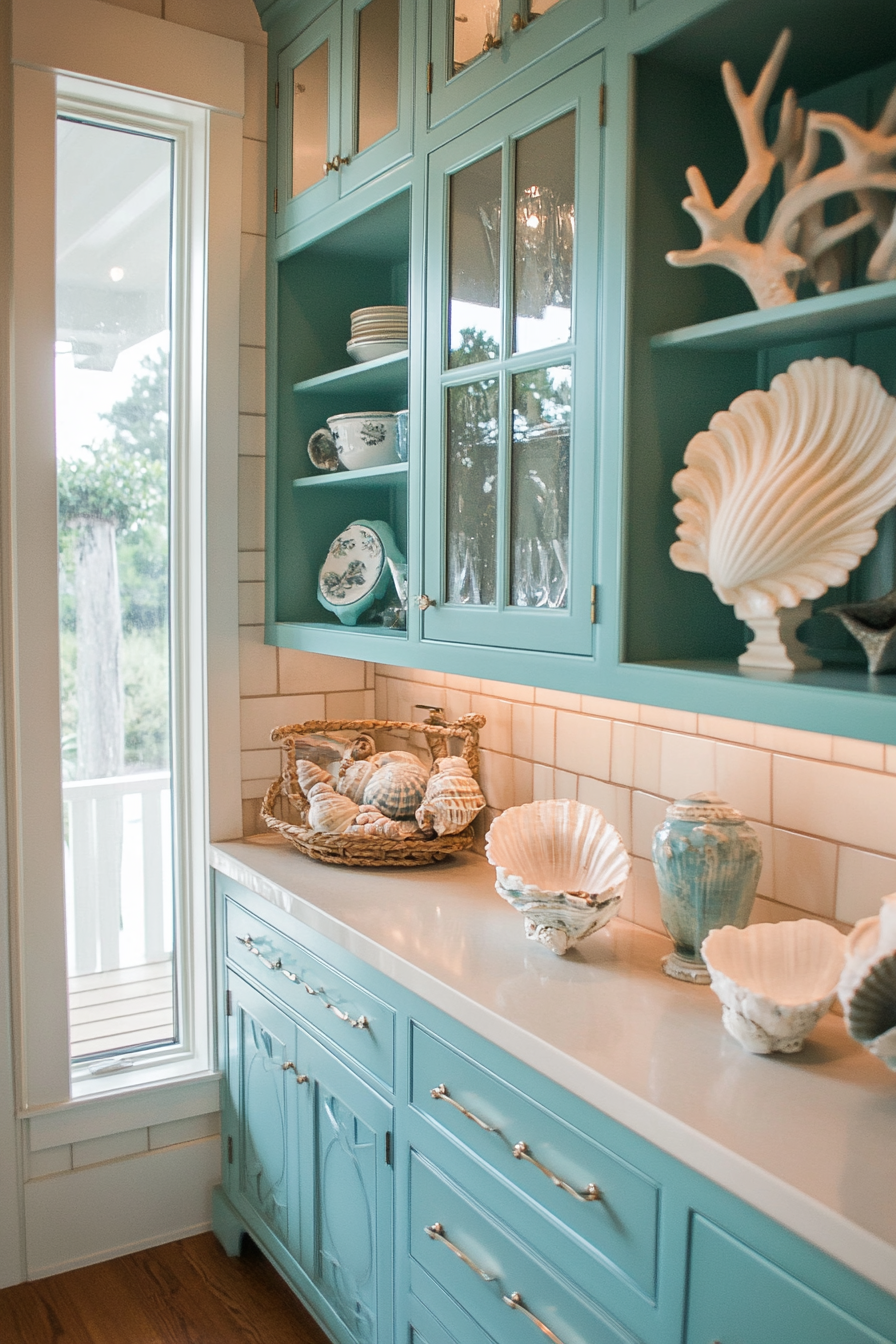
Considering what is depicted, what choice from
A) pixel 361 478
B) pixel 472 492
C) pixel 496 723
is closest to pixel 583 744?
pixel 496 723

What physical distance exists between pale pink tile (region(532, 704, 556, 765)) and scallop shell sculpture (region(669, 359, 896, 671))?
723mm

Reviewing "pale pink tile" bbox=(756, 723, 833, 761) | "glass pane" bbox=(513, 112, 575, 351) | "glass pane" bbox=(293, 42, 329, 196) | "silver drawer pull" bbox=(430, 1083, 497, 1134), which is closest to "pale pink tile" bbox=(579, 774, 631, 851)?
"pale pink tile" bbox=(756, 723, 833, 761)

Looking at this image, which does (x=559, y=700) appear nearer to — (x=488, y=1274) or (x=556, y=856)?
(x=556, y=856)

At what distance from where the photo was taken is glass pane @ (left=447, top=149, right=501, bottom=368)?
169 centimetres

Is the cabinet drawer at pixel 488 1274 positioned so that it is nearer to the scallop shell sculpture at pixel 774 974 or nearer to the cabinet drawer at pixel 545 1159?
the cabinet drawer at pixel 545 1159

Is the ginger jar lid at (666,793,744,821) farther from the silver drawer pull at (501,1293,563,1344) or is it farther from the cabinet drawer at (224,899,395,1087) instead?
the silver drawer pull at (501,1293,563,1344)

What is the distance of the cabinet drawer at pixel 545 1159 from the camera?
3.92ft

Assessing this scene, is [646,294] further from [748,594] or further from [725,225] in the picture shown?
[748,594]

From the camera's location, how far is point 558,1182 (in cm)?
129

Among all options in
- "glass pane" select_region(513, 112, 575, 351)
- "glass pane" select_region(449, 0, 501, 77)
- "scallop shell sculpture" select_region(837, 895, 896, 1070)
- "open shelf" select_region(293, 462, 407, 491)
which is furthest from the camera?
"open shelf" select_region(293, 462, 407, 491)

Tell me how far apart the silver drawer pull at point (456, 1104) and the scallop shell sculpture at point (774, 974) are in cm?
37

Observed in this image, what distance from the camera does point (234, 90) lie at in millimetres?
2336

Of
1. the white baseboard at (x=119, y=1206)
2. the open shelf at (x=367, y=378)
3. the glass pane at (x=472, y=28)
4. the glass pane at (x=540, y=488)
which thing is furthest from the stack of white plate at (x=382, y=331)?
the white baseboard at (x=119, y=1206)

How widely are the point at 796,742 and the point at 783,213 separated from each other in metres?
0.73
